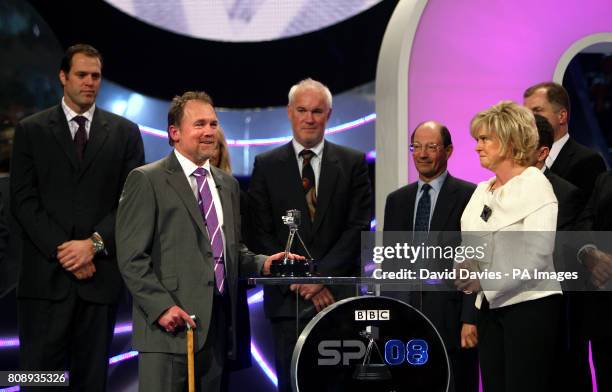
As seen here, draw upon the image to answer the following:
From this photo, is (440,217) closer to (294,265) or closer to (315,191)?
(315,191)

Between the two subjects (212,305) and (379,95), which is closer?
(212,305)

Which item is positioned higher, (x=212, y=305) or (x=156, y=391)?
(x=212, y=305)

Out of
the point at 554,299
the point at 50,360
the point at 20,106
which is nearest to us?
the point at 554,299

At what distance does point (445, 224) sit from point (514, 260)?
90 cm

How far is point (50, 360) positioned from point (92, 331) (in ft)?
0.80

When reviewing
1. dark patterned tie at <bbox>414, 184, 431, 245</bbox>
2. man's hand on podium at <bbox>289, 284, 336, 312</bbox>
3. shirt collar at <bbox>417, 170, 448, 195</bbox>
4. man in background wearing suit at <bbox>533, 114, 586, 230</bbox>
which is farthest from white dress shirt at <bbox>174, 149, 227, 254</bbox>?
man in background wearing suit at <bbox>533, 114, 586, 230</bbox>

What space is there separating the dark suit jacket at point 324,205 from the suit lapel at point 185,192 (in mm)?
671

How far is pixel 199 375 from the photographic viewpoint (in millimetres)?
4160

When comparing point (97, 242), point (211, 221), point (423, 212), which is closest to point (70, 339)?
point (97, 242)

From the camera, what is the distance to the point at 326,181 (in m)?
5.01

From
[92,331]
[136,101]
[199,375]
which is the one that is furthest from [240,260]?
[136,101]

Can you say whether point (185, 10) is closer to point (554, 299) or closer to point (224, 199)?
point (224, 199)

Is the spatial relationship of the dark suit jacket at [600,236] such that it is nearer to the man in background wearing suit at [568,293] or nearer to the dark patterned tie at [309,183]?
the man in background wearing suit at [568,293]

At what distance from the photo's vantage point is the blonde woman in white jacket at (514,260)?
3908 mm
